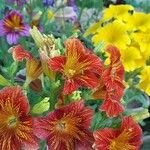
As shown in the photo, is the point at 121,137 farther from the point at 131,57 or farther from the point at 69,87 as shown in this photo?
the point at 131,57

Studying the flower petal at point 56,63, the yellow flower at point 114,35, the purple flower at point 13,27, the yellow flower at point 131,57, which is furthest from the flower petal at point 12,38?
the flower petal at point 56,63

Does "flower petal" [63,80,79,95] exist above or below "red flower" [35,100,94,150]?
above

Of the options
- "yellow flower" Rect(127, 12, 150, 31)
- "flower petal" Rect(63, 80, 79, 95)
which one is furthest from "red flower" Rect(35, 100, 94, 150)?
"yellow flower" Rect(127, 12, 150, 31)

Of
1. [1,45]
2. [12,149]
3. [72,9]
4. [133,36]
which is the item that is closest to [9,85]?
[12,149]

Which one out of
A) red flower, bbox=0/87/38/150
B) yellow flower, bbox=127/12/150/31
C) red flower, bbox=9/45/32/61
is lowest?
yellow flower, bbox=127/12/150/31

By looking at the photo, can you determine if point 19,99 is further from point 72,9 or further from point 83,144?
point 72,9

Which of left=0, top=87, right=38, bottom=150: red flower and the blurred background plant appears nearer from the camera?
left=0, top=87, right=38, bottom=150: red flower

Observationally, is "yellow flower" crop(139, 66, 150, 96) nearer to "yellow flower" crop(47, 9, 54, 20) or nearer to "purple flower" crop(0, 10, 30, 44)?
"purple flower" crop(0, 10, 30, 44)
